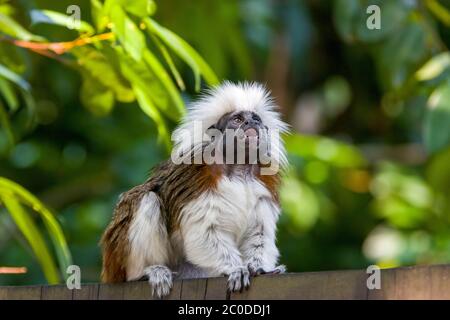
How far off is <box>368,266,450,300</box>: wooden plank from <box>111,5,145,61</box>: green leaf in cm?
176

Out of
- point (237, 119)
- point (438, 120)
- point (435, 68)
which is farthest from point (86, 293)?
point (435, 68)

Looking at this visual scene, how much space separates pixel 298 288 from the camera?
355 cm

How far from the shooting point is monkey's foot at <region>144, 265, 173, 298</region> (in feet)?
13.3

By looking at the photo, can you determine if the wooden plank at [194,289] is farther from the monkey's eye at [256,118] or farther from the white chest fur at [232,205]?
the monkey's eye at [256,118]

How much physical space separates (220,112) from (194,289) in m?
1.33

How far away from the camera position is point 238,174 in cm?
479

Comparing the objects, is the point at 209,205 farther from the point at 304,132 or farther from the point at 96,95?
the point at 304,132

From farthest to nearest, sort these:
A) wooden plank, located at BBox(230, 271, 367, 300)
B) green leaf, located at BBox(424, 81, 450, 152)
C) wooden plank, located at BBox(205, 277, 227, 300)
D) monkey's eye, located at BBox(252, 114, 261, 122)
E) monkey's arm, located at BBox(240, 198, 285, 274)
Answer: green leaf, located at BBox(424, 81, 450, 152) < monkey's eye, located at BBox(252, 114, 261, 122) < monkey's arm, located at BBox(240, 198, 285, 274) < wooden plank, located at BBox(205, 277, 227, 300) < wooden plank, located at BBox(230, 271, 367, 300)

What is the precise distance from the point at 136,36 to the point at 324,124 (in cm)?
715

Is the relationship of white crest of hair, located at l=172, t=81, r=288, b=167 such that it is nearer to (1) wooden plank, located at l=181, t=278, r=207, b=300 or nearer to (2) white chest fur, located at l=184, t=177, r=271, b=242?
(2) white chest fur, located at l=184, t=177, r=271, b=242

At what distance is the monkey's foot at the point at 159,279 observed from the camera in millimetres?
4039

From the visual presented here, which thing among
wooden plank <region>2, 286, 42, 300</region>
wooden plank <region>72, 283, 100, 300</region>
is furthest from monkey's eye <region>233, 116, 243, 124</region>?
wooden plank <region>2, 286, 42, 300</region>

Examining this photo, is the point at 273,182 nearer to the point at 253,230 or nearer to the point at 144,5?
the point at 253,230

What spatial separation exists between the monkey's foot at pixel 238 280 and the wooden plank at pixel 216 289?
23 millimetres
